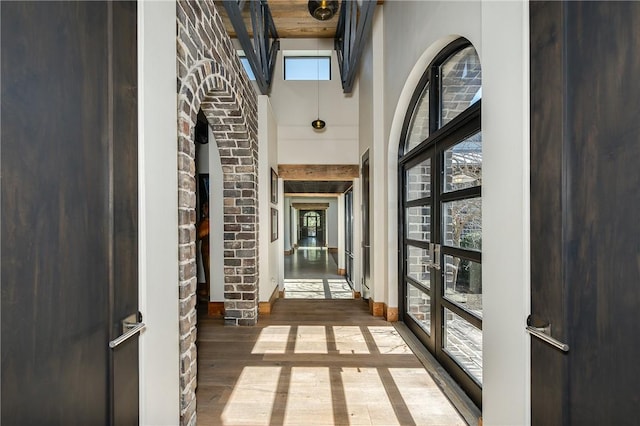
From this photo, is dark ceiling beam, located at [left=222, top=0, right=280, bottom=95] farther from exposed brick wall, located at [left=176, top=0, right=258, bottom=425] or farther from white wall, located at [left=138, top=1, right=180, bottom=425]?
white wall, located at [left=138, top=1, right=180, bottom=425]

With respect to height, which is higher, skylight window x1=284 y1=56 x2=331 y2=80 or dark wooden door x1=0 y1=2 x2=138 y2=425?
skylight window x1=284 y1=56 x2=331 y2=80

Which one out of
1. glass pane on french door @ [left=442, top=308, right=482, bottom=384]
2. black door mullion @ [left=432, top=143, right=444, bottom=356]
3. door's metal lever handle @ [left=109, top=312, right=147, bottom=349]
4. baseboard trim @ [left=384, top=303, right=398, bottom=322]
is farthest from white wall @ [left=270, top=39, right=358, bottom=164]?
door's metal lever handle @ [left=109, top=312, right=147, bottom=349]

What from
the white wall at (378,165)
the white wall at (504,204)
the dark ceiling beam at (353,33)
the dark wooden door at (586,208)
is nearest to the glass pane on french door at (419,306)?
the white wall at (378,165)

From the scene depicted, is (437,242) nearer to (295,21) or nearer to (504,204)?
(504,204)

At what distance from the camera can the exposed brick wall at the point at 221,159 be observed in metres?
1.76

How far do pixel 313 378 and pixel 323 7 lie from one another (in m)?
4.03

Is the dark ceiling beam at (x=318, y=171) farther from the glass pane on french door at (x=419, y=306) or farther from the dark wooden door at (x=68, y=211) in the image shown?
the dark wooden door at (x=68, y=211)

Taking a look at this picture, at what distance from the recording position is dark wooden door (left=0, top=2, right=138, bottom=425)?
27.8 inches

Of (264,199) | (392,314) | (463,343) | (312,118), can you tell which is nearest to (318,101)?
(312,118)

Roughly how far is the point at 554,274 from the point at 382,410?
1.50 m

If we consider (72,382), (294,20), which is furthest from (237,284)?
(294,20)

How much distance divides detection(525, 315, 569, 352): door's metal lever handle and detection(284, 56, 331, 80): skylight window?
508 cm

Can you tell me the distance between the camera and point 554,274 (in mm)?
1061

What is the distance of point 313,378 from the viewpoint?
95.9 inches
